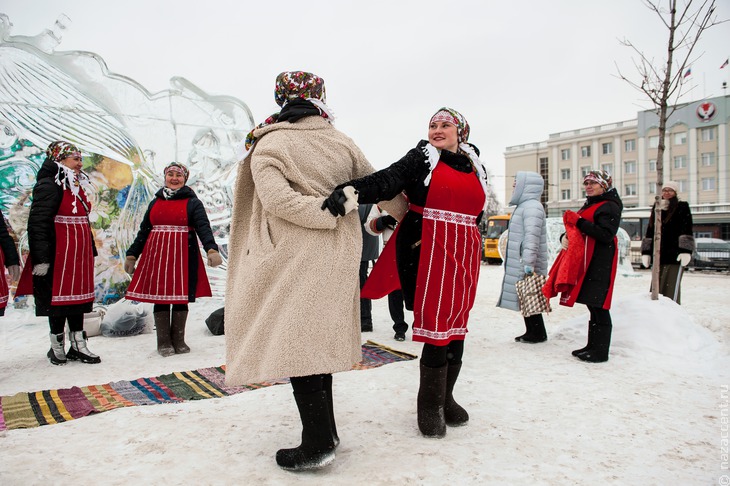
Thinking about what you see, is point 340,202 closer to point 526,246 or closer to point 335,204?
point 335,204

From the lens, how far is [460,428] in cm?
275

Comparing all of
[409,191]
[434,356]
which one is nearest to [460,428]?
[434,356]

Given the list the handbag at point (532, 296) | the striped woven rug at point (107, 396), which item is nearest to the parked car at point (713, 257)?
the handbag at point (532, 296)

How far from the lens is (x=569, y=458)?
7.69ft

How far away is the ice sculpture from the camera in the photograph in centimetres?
602

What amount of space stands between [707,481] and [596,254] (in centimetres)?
241

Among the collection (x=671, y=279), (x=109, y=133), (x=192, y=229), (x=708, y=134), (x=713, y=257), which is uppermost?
(x=708, y=134)

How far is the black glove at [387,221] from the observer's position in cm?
291

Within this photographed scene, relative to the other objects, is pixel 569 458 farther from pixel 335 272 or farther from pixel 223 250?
pixel 223 250

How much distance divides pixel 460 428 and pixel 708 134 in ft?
154

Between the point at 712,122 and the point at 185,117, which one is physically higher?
the point at 712,122

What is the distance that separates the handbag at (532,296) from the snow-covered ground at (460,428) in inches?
16.2

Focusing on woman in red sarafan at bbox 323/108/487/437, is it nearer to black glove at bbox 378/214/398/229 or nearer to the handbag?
black glove at bbox 378/214/398/229

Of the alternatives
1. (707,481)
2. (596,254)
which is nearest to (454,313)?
(707,481)
